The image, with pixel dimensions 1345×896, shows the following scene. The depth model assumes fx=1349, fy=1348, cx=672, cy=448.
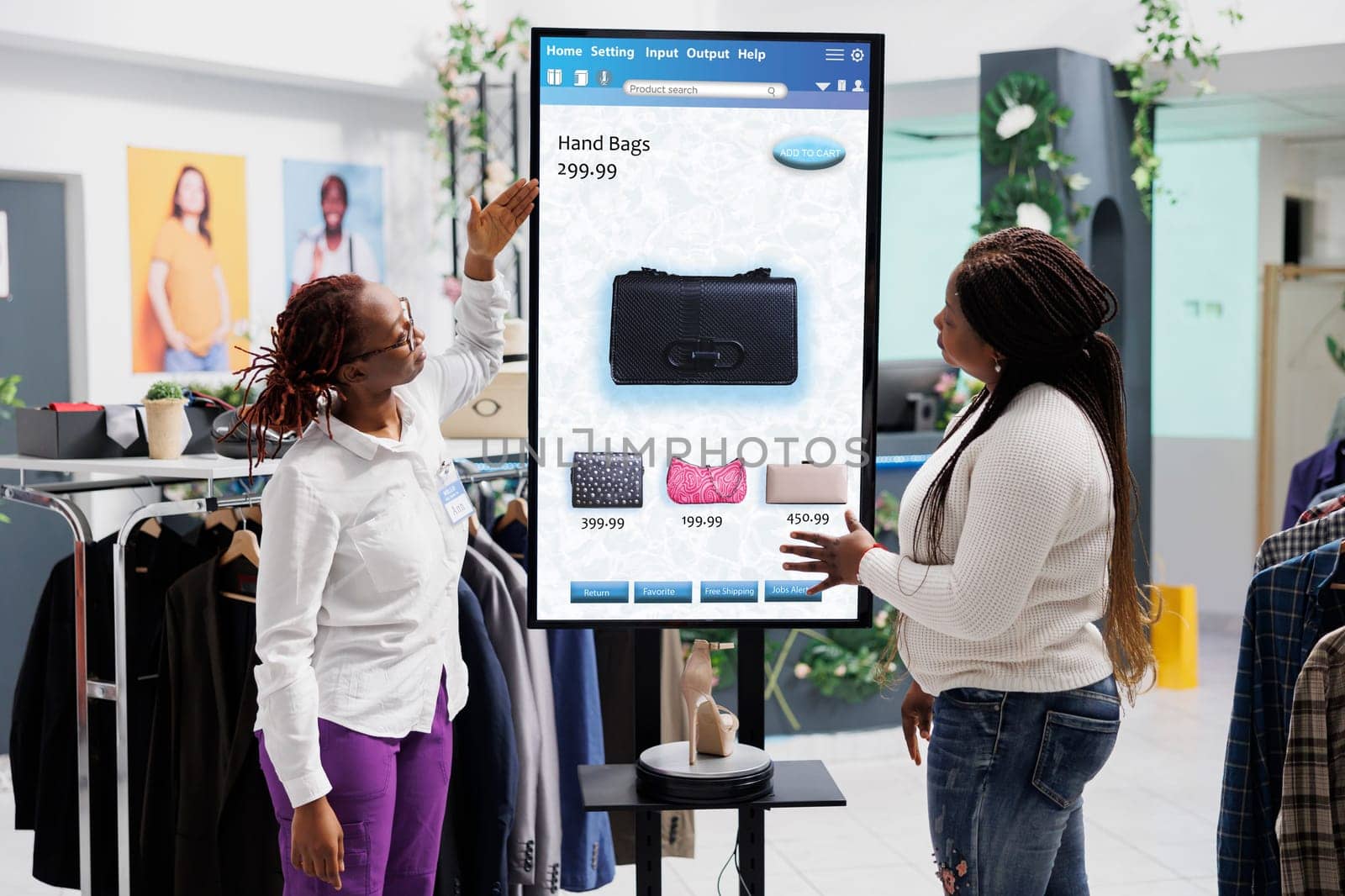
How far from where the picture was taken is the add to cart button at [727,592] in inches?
83.6

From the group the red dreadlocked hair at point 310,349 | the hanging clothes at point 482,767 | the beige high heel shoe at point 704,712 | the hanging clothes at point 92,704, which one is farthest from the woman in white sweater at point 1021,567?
the hanging clothes at point 92,704

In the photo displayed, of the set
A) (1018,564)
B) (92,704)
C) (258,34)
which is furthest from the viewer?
(258,34)

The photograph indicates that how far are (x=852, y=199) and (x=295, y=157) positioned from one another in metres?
4.66

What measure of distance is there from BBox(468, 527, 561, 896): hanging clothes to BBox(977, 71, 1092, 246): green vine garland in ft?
9.99

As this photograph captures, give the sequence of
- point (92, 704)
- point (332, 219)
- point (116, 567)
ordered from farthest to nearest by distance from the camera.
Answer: point (332, 219) < point (92, 704) < point (116, 567)

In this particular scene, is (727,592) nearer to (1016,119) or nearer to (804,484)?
(804,484)

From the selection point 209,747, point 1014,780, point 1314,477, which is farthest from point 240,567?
point 1314,477

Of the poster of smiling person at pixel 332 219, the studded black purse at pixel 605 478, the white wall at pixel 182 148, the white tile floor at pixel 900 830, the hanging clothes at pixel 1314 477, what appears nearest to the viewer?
the studded black purse at pixel 605 478

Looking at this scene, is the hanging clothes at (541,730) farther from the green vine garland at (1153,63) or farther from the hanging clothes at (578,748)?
the green vine garland at (1153,63)

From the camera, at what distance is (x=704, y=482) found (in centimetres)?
211

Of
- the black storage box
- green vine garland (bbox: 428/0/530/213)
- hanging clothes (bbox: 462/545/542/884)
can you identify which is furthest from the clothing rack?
green vine garland (bbox: 428/0/530/213)

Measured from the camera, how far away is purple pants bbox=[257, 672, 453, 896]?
6.18ft

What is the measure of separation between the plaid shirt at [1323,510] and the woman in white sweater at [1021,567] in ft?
1.58

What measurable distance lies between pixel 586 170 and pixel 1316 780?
4.47 feet
